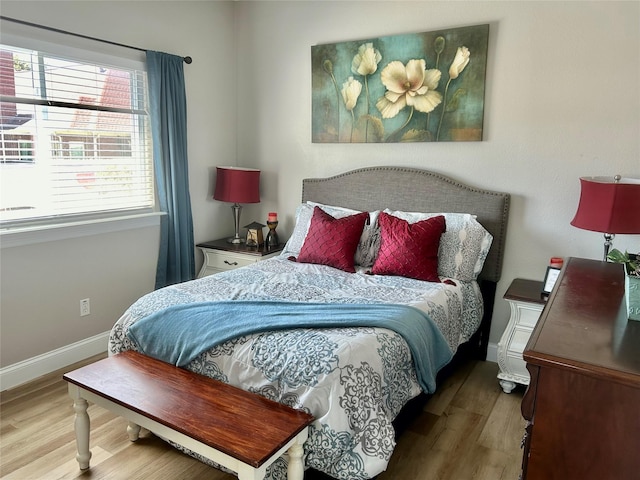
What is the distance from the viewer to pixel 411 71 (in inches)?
128

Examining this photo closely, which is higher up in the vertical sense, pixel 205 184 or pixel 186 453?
pixel 205 184

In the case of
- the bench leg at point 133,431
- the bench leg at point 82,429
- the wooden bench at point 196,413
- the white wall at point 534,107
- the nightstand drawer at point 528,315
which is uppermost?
the white wall at point 534,107

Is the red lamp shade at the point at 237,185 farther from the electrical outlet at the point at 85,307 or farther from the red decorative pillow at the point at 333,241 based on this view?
the electrical outlet at the point at 85,307

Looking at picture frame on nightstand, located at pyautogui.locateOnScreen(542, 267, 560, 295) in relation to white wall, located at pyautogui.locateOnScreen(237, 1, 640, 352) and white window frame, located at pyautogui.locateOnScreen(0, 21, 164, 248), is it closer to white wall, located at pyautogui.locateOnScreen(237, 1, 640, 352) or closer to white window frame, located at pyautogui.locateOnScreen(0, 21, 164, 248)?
white wall, located at pyautogui.locateOnScreen(237, 1, 640, 352)

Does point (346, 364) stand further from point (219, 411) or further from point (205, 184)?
point (205, 184)

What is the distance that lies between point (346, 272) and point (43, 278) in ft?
6.19

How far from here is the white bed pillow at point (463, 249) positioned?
2932 mm

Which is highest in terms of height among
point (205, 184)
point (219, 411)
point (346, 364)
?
point (205, 184)

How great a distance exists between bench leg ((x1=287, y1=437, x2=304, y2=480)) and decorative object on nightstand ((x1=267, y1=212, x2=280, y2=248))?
2327 millimetres

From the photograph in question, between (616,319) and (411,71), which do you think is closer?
(616,319)

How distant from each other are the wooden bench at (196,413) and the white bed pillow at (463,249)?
5.24 feet

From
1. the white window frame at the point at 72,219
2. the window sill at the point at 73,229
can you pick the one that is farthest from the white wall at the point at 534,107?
the window sill at the point at 73,229

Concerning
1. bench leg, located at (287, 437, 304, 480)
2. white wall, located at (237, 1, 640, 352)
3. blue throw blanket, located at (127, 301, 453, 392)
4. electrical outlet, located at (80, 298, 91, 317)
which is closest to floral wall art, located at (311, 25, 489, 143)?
white wall, located at (237, 1, 640, 352)

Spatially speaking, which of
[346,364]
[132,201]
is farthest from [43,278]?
[346,364]
